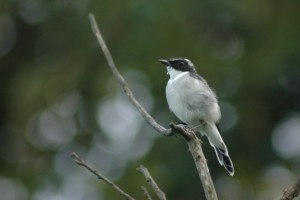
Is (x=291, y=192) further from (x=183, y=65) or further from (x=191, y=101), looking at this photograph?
(x=183, y=65)

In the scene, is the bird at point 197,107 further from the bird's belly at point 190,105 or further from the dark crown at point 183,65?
the dark crown at point 183,65

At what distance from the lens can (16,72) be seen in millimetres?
14055

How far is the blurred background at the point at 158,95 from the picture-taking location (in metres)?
12.3

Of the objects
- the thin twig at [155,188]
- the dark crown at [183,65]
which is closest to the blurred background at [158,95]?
the dark crown at [183,65]

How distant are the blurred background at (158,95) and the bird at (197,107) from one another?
4.96 meters

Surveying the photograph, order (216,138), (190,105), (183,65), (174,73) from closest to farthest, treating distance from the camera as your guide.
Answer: (190,105), (216,138), (174,73), (183,65)

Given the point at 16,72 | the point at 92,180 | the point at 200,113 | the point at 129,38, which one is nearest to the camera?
the point at 200,113

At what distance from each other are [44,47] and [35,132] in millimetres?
1809

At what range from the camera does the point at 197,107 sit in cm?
Answer: 673

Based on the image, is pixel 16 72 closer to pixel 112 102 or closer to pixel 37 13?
pixel 37 13

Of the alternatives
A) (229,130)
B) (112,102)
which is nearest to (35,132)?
(112,102)

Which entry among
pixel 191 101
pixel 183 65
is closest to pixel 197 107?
pixel 191 101

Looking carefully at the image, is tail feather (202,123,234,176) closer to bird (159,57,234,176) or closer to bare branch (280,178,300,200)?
bird (159,57,234,176)

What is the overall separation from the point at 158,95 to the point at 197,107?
Result: 549 cm
